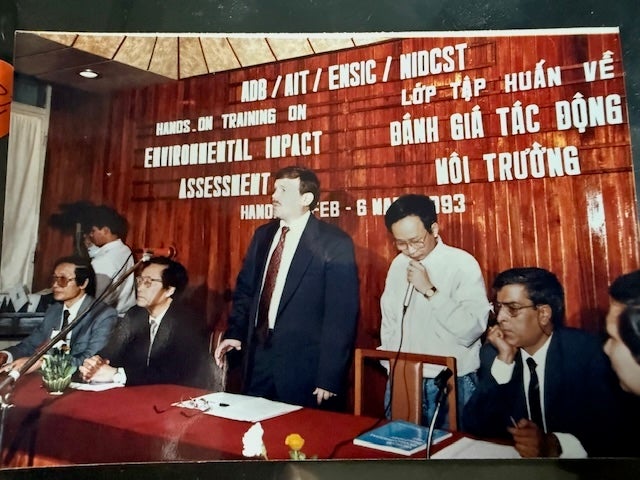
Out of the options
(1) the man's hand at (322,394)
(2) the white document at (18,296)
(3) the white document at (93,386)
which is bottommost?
(1) the man's hand at (322,394)

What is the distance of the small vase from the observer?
81.2 inches

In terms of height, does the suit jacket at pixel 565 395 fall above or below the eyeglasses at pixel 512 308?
below

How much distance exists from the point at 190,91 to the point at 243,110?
0.25 metres

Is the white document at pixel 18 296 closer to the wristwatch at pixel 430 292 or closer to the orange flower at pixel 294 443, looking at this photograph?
the orange flower at pixel 294 443

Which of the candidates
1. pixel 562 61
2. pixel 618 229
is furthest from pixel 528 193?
pixel 562 61

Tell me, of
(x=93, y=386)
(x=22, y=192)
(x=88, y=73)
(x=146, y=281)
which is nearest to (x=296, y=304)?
(x=146, y=281)

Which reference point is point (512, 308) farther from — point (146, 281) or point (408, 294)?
point (146, 281)

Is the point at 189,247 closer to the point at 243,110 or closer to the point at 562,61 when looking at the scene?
the point at 243,110

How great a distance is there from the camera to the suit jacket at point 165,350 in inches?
83.7

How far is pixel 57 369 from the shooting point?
2088mm

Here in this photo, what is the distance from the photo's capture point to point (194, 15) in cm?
228

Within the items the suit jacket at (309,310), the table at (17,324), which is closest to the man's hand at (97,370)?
the table at (17,324)

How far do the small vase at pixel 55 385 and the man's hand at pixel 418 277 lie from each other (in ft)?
4.62

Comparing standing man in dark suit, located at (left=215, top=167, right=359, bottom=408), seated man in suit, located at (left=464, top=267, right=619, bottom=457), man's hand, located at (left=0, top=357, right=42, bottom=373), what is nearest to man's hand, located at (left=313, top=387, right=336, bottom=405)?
standing man in dark suit, located at (left=215, top=167, right=359, bottom=408)
